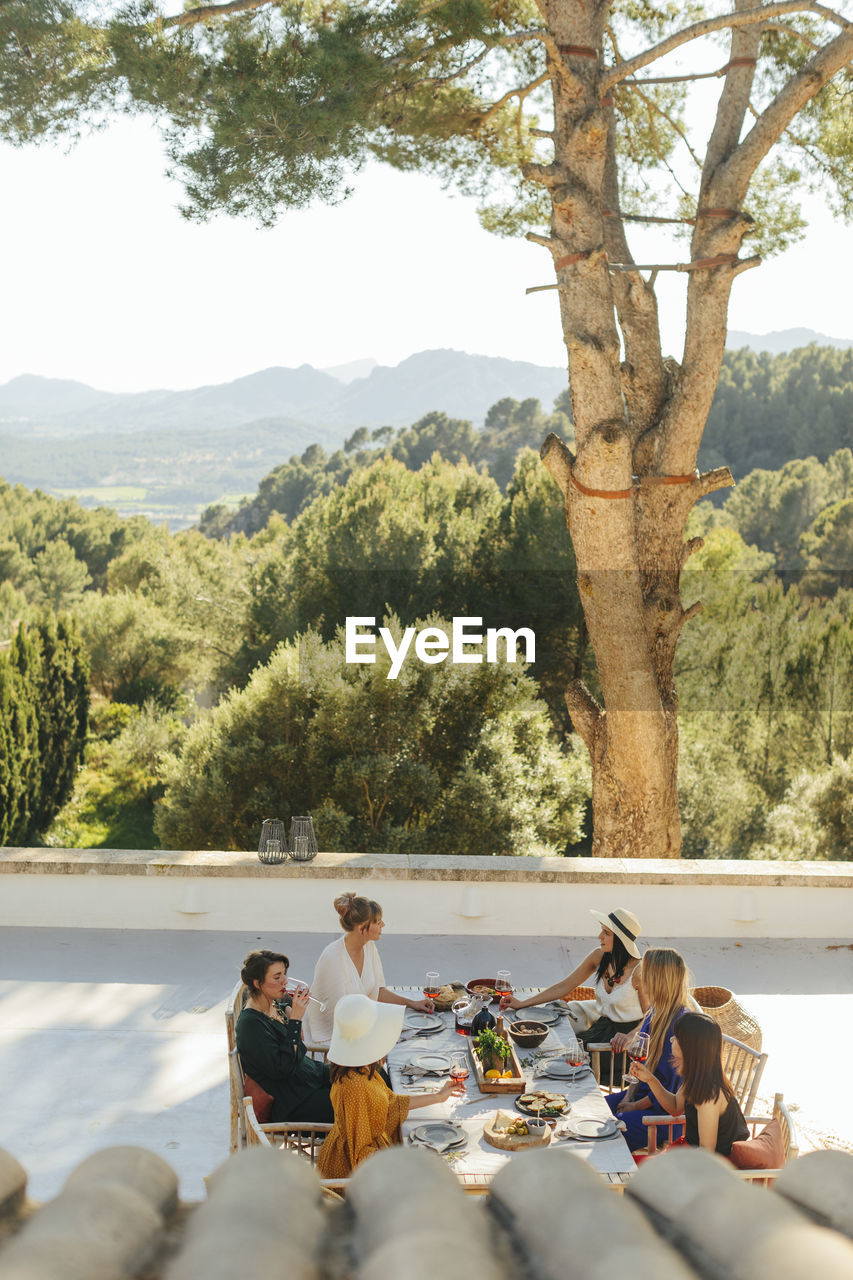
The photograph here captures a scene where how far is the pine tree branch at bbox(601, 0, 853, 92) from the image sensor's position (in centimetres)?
611

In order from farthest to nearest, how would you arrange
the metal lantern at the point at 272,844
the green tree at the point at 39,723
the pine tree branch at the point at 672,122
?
the green tree at the point at 39,723 → the pine tree branch at the point at 672,122 → the metal lantern at the point at 272,844

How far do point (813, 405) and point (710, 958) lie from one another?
156ft

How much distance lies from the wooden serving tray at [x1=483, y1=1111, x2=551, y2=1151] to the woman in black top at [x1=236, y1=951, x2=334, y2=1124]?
62cm

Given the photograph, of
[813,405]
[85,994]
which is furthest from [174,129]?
[813,405]

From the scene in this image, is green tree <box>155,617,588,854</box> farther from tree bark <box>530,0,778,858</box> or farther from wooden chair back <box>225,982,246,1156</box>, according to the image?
wooden chair back <box>225,982,246,1156</box>

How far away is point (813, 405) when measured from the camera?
47625mm

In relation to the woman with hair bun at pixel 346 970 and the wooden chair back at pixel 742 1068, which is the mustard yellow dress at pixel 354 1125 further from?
the wooden chair back at pixel 742 1068

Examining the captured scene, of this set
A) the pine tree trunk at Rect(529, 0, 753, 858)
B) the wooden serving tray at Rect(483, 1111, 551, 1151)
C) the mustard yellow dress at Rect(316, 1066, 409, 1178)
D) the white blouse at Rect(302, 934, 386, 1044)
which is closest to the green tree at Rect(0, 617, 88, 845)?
the pine tree trunk at Rect(529, 0, 753, 858)

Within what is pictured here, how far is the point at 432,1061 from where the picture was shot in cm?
323

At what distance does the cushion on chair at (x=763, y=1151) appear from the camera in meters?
2.72

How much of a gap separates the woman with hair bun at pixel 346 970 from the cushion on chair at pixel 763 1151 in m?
1.21

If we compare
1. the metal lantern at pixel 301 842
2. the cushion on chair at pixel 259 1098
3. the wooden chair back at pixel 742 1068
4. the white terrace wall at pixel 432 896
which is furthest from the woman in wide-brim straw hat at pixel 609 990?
the metal lantern at pixel 301 842

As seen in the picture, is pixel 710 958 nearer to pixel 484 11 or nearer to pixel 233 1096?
pixel 233 1096

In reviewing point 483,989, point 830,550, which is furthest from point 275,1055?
point 830,550
